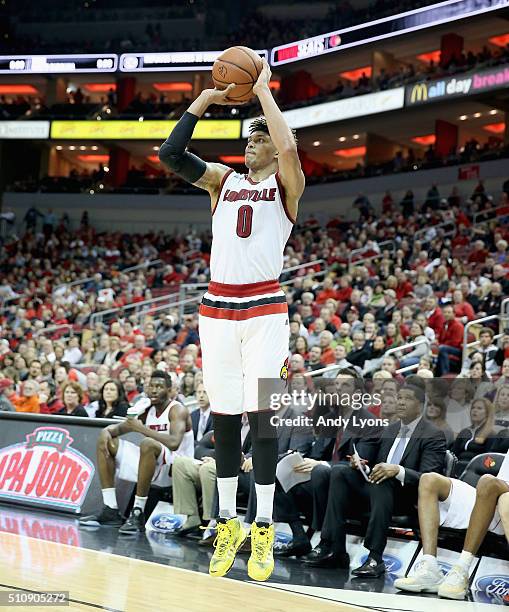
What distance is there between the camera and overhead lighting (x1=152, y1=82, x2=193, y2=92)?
3262 cm

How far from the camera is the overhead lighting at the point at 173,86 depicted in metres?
32.6

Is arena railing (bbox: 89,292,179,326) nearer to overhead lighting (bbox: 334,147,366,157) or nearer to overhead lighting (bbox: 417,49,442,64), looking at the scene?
overhead lighting (bbox: 417,49,442,64)

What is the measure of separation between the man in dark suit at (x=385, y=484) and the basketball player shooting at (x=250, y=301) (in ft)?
7.42

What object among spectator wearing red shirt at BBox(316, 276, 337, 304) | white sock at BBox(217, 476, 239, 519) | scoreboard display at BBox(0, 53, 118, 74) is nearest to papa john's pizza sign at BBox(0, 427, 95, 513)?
white sock at BBox(217, 476, 239, 519)

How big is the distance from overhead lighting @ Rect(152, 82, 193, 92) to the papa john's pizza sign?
2480cm

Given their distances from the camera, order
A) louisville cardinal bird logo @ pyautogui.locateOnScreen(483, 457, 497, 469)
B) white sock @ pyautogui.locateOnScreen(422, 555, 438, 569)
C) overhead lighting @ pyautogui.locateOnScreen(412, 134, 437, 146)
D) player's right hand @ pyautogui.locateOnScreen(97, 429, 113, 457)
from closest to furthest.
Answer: white sock @ pyautogui.locateOnScreen(422, 555, 438, 569) < louisville cardinal bird logo @ pyautogui.locateOnScreen(483, 457, 497, 469) < player's right hand @ pyautogui.locateOnScreen(97, 429, 113, 457) < overhead lighting @ pyautogui.locateOnScreen(412, 134, 437, 146)

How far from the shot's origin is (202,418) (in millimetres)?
9047

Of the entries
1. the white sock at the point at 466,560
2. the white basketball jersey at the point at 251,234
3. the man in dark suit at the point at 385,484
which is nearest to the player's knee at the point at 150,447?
the man in dark suit at the point at 385,484

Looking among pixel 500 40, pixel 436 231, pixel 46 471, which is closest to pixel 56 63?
pixel 500 40

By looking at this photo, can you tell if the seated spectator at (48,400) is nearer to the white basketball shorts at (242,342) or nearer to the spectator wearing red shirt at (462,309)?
the spectator wearing red shirt at (462,309)

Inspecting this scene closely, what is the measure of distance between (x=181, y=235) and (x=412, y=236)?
986 cm

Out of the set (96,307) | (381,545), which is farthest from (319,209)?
(381,545)

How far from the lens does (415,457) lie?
677 centimetres

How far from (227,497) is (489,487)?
86.1 inches
